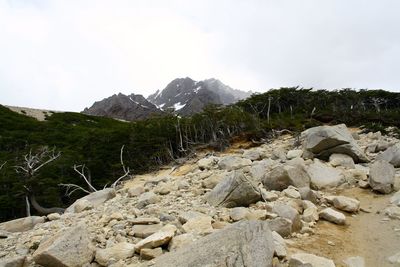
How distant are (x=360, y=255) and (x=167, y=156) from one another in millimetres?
17293

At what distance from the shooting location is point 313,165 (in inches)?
431

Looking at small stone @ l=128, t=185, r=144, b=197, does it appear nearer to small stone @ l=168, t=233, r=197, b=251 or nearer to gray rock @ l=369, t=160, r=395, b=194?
small stone @ l=168, t=233, r=197, b=251

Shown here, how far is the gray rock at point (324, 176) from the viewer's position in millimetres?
10109

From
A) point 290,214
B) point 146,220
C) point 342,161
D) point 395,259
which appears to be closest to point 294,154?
point 342,161

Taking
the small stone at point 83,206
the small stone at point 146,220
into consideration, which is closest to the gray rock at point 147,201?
the small stone at point 146,220

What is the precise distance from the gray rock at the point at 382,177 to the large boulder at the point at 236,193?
3497 mm

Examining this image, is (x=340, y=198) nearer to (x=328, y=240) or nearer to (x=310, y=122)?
(x=328, y=240)

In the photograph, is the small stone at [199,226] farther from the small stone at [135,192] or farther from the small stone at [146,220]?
the small stone at [135,192]

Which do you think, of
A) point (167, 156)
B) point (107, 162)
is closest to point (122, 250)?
point (167, 156)

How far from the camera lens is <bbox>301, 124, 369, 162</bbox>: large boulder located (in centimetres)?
1221

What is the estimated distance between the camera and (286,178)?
9336mm

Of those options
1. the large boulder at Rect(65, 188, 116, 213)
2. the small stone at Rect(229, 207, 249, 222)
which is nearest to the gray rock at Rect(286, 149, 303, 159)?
the small stone at Rect(229, 207, 249, 222)

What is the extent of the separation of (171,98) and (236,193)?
124800 millimetres

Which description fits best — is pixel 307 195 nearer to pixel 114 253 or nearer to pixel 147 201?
pixel 147 201
